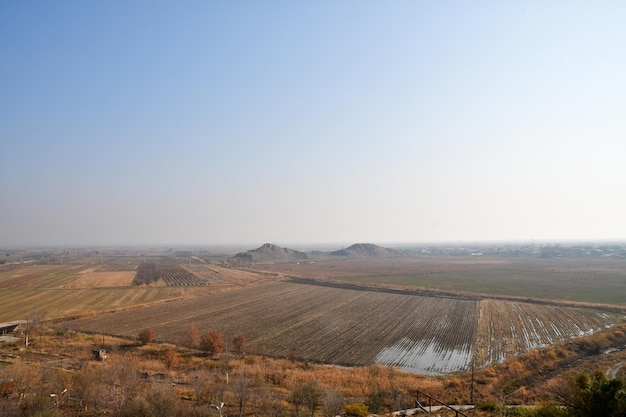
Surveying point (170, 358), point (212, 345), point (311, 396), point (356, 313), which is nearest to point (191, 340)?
point (212, 345)

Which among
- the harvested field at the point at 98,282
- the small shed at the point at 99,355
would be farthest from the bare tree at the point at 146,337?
the harvested field at the point at 98,282

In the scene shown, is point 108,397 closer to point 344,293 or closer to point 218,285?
point 344,293

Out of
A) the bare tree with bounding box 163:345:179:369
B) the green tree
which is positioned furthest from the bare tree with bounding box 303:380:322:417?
the bare tree with bounding box 163:345:179:369

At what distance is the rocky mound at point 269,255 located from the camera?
160 m

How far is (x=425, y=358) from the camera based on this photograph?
29812mm

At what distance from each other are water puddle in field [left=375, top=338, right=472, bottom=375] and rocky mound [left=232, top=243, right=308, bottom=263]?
12522cm

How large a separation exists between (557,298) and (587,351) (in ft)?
105

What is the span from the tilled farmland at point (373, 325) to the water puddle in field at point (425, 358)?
0.08m

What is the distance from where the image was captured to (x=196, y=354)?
30.1m

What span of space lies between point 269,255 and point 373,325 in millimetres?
138679

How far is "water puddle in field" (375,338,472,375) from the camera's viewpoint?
27258mm

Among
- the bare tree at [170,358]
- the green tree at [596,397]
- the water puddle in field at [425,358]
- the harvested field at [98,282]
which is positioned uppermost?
the green tree at [596,397]

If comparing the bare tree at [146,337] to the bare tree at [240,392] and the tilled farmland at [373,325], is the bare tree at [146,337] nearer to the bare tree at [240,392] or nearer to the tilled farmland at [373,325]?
the tilled farmland at [373,325]

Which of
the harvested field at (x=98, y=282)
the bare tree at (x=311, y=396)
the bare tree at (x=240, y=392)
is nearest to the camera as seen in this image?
the bare tree at (x=311, y=396)
